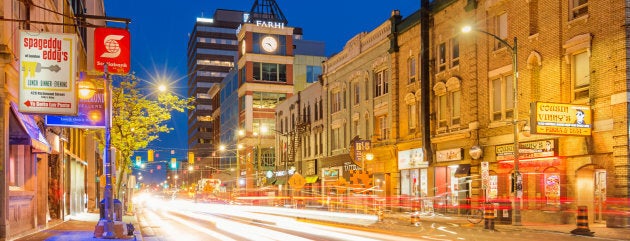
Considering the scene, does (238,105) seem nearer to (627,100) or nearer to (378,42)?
(378,42)

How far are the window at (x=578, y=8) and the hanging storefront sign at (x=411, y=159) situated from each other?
558 inches

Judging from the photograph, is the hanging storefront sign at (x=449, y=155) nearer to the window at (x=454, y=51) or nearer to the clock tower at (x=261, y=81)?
the window at (x=454, y=51)

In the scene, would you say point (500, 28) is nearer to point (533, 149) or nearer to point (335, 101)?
point (533, 149)

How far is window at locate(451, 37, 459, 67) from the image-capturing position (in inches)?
1492

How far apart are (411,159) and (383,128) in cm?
546

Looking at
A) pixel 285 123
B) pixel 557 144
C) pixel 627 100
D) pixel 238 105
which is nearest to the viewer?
pixel 627 100

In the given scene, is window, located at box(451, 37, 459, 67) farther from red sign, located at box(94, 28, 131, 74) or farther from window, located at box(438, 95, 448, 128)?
red sign, located at box(94, 28, 131, 74)

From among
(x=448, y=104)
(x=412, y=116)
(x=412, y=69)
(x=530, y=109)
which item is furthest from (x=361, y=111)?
(x=530, y=109)

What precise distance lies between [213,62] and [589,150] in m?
142

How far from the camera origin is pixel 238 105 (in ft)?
322

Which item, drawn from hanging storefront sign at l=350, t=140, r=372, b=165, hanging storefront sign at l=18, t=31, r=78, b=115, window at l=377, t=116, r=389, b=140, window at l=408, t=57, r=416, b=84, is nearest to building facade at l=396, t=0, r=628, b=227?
window at l=408, t=57, r=416, b=84

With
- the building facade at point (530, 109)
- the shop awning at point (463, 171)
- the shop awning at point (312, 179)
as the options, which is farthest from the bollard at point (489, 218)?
the shop awning at point (312, 179)

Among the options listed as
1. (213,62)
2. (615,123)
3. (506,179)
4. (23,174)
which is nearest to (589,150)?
(615,123)

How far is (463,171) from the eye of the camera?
35969 millimetres
